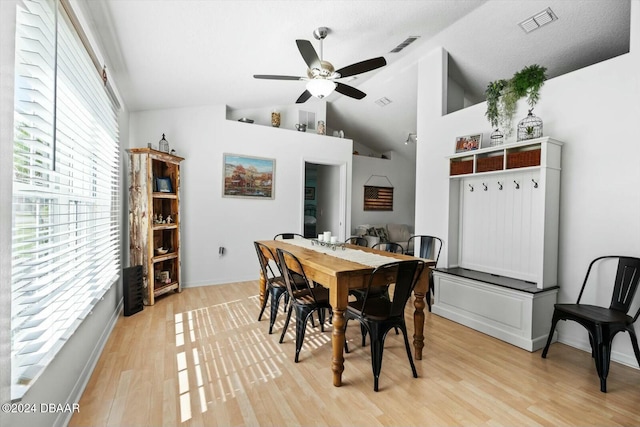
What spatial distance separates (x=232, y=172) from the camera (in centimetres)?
468

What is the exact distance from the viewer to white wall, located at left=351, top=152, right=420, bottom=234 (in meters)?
6.97

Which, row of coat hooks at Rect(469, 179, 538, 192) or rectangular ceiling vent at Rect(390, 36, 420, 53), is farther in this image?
rectangular ceiling vent at Rect(390, 36, 420, 53)

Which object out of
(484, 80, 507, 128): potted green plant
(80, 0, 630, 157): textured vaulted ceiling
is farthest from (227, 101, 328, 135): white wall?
(484, 80, 507, 128): potted green plant

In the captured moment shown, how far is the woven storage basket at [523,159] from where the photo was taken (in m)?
2.68

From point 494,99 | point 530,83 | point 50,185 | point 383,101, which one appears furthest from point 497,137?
point 50,185

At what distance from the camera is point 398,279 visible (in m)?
1.93

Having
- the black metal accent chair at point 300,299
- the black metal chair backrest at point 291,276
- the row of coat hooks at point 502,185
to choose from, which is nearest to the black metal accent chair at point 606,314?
the row of coat hooks at point 502,185

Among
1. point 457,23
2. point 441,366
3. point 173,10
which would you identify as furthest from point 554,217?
point 173,10

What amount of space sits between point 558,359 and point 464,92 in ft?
12.4

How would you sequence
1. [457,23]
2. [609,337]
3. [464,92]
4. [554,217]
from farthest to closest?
[464,92]
[457,23]
[554,217]
[609,337]

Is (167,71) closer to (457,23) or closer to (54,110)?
(54,110)

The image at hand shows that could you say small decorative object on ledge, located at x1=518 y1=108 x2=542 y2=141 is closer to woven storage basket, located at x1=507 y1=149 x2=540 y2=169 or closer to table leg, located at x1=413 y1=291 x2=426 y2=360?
woven storage basket, located at x1=507 y1=149 x2=540 y2=169

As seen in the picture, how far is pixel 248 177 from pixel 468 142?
326 cm

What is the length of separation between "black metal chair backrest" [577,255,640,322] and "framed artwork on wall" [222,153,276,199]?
4276 millimetres
